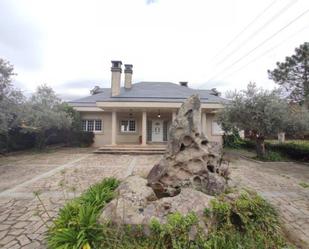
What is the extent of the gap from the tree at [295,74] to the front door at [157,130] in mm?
13283

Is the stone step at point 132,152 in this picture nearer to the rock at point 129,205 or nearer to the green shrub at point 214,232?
the rock at point 129,205

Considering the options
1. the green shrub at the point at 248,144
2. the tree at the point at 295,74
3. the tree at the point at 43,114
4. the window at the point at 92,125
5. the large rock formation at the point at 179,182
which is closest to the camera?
the large rock formation at the point at 179,182

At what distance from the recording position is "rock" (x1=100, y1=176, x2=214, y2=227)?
2.67 m

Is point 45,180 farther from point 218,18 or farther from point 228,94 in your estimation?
point 218,18

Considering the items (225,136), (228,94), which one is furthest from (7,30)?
(225,136)

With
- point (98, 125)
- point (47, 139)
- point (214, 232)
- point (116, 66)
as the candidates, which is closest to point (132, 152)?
point (98, 125)

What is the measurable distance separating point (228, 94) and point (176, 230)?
9.91 metres

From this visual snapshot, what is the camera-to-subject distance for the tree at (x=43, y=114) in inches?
479

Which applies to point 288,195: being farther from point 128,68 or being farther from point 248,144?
point 128,68

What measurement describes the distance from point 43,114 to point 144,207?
1201 centimetres

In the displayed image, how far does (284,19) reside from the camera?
29.8 feet

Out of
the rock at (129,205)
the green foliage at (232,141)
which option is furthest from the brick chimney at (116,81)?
the rock at (129,205)

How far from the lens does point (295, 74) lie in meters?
18.8

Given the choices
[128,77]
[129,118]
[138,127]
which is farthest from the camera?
[128,77]
